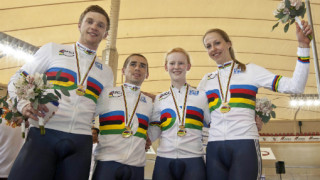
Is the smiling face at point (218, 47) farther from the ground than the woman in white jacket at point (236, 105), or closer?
farther from the ground

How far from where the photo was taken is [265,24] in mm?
18797

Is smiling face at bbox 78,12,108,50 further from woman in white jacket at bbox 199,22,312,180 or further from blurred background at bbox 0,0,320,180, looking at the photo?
blurred background at bbox 0,0,320,180

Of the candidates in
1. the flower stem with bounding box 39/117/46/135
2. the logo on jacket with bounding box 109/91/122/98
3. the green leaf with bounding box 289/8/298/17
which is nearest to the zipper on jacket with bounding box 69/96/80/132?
the flower stem with bounding box 39/117/46/135

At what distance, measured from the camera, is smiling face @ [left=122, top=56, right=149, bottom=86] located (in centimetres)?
420

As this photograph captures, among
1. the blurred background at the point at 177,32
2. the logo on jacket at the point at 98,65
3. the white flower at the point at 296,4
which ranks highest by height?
the blurred background at the point at 177,32

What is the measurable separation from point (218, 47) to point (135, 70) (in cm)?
120

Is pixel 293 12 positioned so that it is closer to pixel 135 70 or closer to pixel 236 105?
pixel 236 105

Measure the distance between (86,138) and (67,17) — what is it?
16.2m

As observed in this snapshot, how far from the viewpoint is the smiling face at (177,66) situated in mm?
4258

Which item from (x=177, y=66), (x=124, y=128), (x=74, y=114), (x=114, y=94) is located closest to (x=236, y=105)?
(x=177, y=66)

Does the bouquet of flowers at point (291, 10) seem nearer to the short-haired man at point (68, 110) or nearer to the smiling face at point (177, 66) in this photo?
the smiling face at point (177, 66)

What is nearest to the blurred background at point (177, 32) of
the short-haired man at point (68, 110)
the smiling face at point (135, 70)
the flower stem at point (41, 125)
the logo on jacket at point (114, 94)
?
the smiling face at point (135, 70)

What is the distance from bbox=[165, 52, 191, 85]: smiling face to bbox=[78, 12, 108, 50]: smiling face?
1114mm

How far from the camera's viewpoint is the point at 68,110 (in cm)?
328
